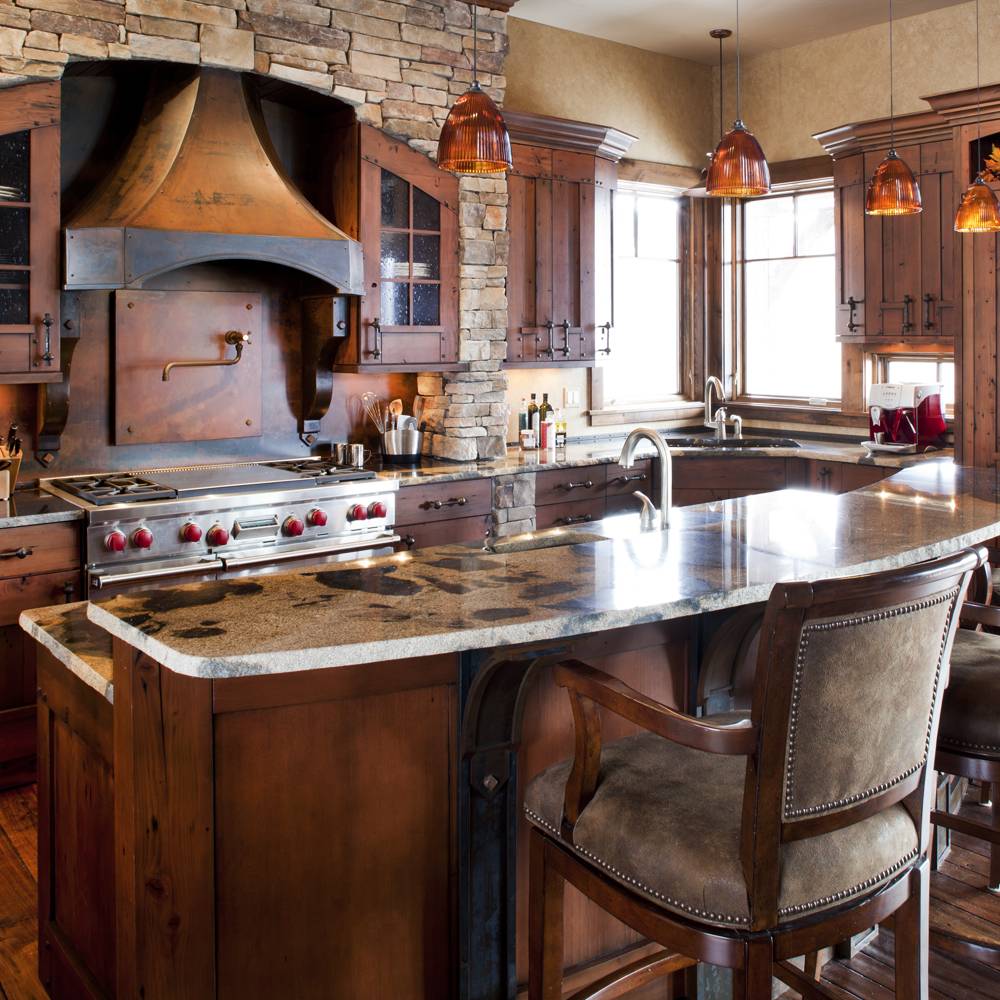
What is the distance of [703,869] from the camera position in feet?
5.68

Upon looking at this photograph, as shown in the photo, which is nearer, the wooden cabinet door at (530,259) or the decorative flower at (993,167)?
the decorative flower at (993,167)

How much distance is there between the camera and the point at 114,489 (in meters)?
4.27

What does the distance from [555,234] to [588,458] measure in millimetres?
1227

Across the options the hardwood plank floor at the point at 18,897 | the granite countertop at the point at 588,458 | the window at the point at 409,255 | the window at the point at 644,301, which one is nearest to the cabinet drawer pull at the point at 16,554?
the hardwood plank floor at the point at 18,897

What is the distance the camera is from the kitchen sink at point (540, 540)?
2.67 meters

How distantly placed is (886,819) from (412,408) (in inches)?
164

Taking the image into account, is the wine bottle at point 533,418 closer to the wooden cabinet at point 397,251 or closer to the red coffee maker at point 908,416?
the wooden cabinet at point 397,251

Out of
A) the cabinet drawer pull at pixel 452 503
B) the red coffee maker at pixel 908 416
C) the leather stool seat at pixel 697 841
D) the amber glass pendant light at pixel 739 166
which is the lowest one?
the leather stool seat at pixel 697 841

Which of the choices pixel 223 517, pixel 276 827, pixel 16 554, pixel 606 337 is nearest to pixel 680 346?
pixel 606 337

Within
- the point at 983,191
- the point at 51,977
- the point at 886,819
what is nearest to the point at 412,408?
the point at 983,191

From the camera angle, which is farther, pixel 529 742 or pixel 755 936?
pixel 529 742

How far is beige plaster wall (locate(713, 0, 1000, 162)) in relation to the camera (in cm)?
578

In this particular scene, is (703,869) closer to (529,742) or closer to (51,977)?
(529,742)

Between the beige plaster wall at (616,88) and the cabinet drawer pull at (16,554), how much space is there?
366cm
